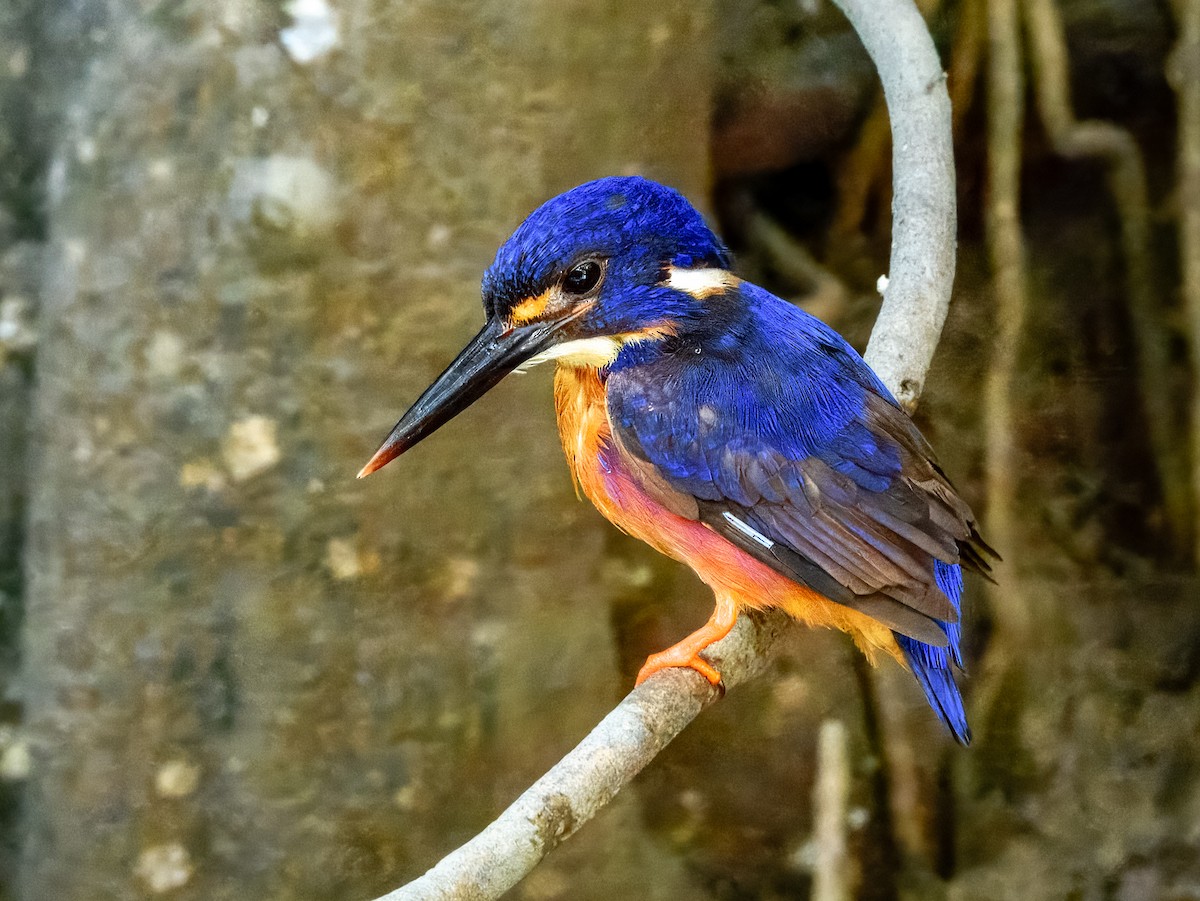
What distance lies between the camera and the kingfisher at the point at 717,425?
130 cm

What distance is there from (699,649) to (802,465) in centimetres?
33

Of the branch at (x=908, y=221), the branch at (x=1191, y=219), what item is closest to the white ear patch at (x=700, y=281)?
the branch at (x=908, y=221)

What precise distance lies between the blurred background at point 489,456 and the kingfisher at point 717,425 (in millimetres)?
711

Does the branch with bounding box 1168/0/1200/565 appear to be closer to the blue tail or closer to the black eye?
the blue tail

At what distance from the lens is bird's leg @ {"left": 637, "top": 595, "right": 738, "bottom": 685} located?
→ 4.77 feet

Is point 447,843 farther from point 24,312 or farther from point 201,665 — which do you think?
point 24,312

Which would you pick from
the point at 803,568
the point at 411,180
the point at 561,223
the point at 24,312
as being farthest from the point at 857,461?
the point at 24,312

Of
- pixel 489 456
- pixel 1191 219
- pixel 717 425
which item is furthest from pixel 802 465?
pixel 1191 219

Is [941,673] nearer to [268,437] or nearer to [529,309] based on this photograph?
[529,309]

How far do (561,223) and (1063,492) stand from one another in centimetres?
139

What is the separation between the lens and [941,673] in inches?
53.4

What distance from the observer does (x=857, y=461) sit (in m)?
1.33

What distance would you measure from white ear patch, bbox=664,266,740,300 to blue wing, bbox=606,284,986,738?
0.9 inches

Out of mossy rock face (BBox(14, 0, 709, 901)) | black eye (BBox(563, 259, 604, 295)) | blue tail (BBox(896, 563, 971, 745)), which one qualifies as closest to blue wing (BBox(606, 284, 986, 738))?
blue tail (BBox(896, 563, 971, 745))
